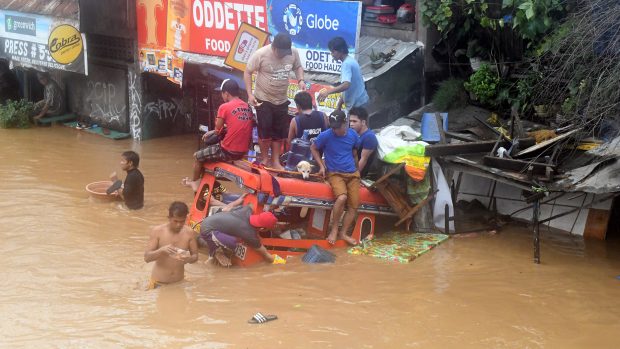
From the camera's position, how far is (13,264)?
9.38 metres

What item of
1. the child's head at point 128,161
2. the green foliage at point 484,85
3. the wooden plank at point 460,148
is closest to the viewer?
the wooden plank at point 460,148

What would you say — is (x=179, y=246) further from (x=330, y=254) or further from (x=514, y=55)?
(x=514, y=55)

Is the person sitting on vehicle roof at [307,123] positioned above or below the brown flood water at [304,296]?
above

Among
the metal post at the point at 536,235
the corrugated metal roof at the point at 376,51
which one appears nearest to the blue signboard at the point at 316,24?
the corrugated metal roof at the point at 376,51

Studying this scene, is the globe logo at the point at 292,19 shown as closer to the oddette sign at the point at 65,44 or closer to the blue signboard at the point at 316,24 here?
the blue signboard at the point at 316,24

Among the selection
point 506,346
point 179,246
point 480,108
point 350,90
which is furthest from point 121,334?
point 480,108

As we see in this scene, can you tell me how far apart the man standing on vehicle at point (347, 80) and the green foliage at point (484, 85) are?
167 centimetres

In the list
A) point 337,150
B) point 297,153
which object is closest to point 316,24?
point 297,153

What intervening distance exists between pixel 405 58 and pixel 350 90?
1.83 metres

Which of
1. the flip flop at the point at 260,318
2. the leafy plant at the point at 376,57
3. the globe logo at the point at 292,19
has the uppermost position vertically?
the globe logo at the point at 292,19

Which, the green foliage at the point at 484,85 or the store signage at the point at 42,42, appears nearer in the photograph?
the green foliage at the point at 484,85

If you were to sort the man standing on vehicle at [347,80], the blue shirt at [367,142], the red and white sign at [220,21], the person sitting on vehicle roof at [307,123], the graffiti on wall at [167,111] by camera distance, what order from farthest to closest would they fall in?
the graffiti on wall at [167,111]
the red and white sign at [220,21]
the man standing on vehicle at [347,80]
the person sitting on vehicle roof at [307,123]
the blue shirt at [367,142]

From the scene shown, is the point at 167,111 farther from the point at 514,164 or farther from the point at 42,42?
the point at 514,164

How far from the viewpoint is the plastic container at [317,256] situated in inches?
368
